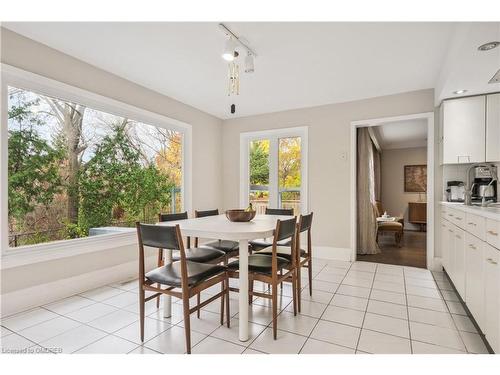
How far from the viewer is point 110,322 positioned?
2.22 m

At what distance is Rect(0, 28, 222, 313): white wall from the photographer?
2389 mm

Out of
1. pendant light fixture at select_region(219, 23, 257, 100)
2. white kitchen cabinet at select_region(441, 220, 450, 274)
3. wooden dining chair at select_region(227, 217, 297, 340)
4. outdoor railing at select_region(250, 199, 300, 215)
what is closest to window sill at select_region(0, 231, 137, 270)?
wooden dining chair at select_region(227, 217, 297, 340)

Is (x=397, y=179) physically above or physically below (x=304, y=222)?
above

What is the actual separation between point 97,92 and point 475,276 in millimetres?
3916

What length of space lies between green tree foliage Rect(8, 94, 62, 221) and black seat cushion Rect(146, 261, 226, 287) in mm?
1547

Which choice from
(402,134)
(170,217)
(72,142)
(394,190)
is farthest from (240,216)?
(394,190)

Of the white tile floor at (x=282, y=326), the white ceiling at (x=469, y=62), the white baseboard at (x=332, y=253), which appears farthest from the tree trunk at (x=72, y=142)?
the white ceiling at (x=469, y=62)

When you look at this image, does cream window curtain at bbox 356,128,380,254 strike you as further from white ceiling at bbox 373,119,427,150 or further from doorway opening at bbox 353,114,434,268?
white ceiling at bbox 373,119,427,150

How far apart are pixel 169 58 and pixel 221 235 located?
2.04 meters

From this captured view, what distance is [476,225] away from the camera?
2.03 m

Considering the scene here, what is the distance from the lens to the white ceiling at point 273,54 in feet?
7.55

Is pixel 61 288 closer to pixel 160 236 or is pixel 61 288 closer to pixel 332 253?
pixel 160 236
